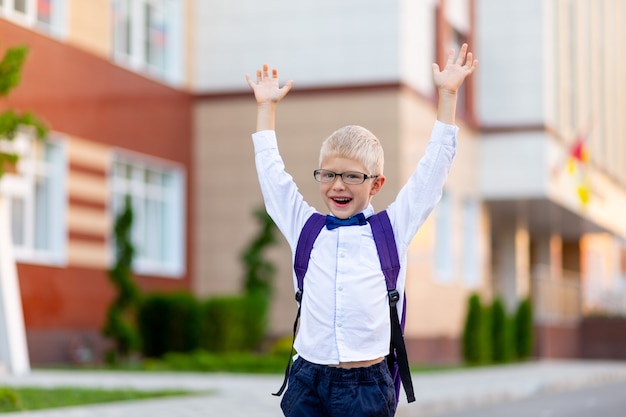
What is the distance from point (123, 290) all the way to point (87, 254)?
68.1 inches

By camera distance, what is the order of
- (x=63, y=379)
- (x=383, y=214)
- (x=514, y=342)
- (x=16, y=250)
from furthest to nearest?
1. (x=514, y=342)
2. (x=16, y=250)
3. (x=63, y=379)
4. (x=383, y=214)

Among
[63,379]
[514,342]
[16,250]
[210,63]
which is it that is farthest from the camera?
[514,342]

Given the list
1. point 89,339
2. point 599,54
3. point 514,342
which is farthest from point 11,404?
point 599,54

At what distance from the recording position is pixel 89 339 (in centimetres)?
2172

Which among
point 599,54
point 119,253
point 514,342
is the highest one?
point 599,54

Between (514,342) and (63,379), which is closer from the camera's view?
(63,379)

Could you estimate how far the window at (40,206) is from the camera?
66.6ft

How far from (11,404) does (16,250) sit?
9.32 m

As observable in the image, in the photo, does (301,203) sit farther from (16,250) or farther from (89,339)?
(89,339)

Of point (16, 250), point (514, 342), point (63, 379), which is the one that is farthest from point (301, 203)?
point (514, 342)

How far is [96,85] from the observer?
74.5ft

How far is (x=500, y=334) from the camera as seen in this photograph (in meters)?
28.0

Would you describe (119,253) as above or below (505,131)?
below

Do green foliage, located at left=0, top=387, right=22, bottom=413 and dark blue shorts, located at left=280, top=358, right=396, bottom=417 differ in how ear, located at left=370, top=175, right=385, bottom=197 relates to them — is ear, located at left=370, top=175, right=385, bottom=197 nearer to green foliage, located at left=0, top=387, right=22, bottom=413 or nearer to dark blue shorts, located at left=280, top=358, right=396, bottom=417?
dark blue shorts, located at left=280, top=358, right=396, bottom=417
